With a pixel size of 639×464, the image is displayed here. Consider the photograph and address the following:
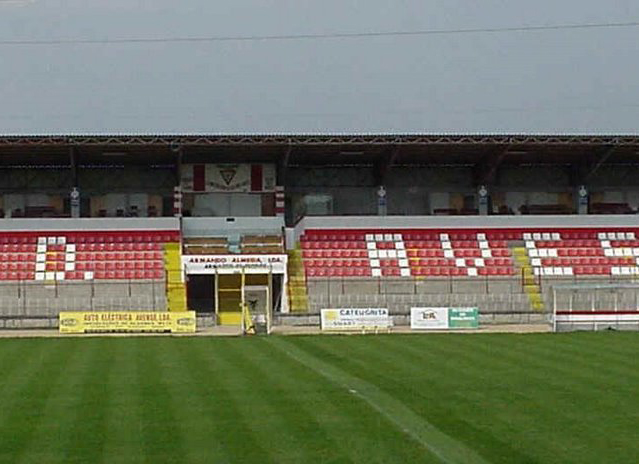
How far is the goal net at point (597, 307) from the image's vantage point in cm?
4872

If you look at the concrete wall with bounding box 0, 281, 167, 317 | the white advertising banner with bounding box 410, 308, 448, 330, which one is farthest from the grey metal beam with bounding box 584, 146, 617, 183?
the concrete wall with bounding box 0, 281, 167, 317

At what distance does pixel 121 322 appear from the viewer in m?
49.4

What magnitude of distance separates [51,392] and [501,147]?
44701 millimetres

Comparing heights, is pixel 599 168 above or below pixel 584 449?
above

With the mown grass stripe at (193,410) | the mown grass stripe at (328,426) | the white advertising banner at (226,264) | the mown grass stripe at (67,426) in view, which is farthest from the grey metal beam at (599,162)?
the mown grass stripe at (67,426)

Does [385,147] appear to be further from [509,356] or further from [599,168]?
[509,356]

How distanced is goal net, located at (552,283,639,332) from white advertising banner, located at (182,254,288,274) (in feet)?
48.5

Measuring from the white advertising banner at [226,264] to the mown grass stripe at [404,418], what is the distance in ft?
94.2

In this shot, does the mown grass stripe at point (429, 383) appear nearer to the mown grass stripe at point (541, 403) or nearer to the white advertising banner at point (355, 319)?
the mown grass stripe at point (541, 403)

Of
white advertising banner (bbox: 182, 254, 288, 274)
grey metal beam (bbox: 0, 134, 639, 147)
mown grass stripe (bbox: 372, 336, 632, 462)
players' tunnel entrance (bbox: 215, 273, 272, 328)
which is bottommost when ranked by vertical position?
mown grass stripe (bbox: 372, 336, 632, 462)

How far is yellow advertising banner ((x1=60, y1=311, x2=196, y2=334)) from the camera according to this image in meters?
49.1

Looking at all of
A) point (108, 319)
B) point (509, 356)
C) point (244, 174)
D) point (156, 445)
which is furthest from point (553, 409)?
point (244, 174)

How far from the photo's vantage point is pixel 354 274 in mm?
61125

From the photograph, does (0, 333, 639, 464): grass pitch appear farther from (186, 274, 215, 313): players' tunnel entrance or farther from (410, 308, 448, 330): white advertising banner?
(186, 274, 215, 313): players' tunnel entrance
